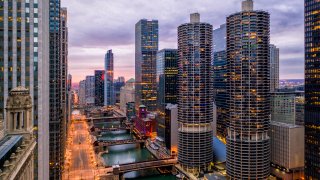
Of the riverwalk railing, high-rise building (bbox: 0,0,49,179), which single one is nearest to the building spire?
high-rise building (bbox: 0,0,49,179)

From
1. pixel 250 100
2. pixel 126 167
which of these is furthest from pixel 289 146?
pixel 126 167

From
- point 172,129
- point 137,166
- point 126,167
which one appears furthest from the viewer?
point 172,129

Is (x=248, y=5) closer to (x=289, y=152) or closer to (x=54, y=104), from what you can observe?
(x=289, y=152)

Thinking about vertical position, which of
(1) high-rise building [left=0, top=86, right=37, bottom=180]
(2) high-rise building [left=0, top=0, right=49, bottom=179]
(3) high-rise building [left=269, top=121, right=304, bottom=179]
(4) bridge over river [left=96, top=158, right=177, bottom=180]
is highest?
(2) high-rise building [left=0, top=0, right=49, bottom=179]

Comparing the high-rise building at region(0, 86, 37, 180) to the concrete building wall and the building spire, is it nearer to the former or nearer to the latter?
the building spire

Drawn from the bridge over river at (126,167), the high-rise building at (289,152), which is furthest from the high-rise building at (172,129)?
the high-rise building at (289,152)
